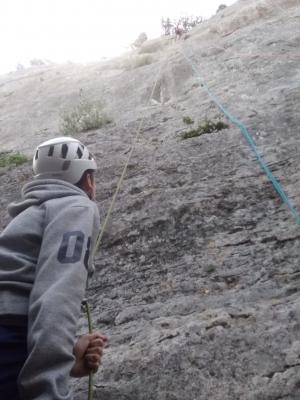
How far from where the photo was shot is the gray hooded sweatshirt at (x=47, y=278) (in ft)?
5.01

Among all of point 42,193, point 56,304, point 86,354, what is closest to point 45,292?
point 56,304

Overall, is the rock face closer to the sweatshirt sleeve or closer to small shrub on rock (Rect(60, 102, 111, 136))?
small shrub on rock (Rect(60, 102, 111, 136))

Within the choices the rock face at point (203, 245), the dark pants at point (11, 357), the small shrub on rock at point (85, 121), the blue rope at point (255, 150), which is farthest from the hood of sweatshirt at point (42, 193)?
the small shrub on rock at point (85, 121)

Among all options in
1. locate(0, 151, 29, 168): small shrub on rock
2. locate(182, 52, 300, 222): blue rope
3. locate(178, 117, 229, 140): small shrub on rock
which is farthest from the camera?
locate(0, 151, 29, 168): small shrub on rock

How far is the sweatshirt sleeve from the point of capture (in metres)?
1.52

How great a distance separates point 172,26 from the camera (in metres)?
21.0

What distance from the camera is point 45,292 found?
64.6 inches

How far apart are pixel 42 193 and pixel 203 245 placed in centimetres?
186

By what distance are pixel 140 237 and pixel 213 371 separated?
1708 millimetres

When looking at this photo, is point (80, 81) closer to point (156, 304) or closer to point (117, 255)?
point (117, 255)

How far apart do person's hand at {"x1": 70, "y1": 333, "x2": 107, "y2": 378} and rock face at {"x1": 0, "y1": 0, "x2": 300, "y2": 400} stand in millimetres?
721

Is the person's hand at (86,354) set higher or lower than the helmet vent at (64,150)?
lower

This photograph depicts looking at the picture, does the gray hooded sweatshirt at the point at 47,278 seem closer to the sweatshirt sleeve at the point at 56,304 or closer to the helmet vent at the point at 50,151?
the sweatshirt sleeve at the point at 56,304

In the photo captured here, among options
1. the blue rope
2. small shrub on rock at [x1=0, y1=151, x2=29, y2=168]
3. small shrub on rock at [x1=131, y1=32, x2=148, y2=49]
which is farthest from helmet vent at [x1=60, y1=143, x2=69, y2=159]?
small shrub on rock at [x1=131, y1=32, x2=148, y2=49]
